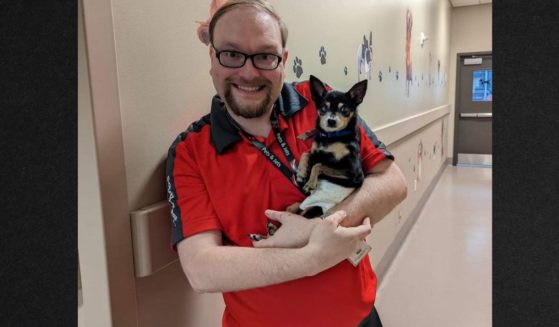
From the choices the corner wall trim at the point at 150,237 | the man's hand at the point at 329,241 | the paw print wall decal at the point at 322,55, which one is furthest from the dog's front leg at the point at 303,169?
the paw print wall decal at the point at 322,55

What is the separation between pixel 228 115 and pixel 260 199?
22cm

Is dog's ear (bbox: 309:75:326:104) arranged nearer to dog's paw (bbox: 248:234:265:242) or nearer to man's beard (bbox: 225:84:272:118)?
man's beard (bbox: 225:84:272:118)

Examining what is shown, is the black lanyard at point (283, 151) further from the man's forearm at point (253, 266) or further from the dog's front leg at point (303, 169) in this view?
the man's forearm at point (253, 266)

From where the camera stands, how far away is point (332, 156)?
34.2 inches

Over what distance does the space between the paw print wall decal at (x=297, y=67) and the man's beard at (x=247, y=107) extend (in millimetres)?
677

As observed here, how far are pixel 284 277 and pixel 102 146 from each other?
47 cm

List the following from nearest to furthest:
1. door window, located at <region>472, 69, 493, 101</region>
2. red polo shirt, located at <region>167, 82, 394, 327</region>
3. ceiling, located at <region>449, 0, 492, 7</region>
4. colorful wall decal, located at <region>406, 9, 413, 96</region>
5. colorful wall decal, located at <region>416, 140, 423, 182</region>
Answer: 1. red polo shirt, located at <region>167, 82, 394, 327</region>
2. door window, located at <region>472, 69, 493, 101</region>
3. colorful wall decal, located at <region>406, 9, 413, 96</region>
4. colorful wall decal, located at <region>416, 140, 423, 182</region>
5. ceiling, located at <region>449, 0, 492, 7</region>

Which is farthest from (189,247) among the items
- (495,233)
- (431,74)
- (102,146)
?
(431,74)

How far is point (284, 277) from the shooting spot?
827 mm

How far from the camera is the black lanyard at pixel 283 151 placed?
932mm

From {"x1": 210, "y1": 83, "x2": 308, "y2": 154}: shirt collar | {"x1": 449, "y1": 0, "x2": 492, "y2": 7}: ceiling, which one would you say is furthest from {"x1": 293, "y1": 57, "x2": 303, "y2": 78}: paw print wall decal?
{"x1": 449, "y1": 0, "x2": 492, "y2": 7}: ceiling

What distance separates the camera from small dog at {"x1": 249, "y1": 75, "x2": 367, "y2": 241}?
0.87m
